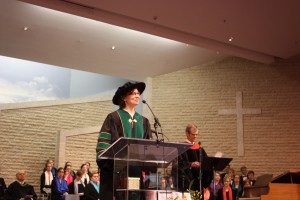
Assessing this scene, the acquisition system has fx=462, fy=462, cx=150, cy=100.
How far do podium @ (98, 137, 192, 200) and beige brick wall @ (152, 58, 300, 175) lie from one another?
8.28 m

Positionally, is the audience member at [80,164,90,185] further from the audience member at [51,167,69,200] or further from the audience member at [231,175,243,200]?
the audience member at [231,175,243,200]

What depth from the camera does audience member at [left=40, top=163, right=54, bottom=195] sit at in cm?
1023

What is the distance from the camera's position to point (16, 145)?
11.3 metres

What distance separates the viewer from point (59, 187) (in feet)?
32.5

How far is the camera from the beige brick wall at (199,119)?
37.2 ft

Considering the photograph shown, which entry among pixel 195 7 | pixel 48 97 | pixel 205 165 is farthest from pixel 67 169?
pixel 205 165

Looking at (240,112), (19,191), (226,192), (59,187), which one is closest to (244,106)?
(240,112)

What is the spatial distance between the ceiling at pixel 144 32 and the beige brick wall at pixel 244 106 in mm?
441

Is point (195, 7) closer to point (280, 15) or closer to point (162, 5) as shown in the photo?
point (162, 5)

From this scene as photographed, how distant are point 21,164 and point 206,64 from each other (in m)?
5.40

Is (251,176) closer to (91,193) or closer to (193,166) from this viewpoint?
(91,193)

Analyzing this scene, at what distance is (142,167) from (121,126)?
1.95 feet

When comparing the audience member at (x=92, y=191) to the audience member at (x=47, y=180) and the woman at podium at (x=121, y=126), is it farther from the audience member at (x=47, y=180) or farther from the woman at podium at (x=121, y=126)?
the woman at podium at (x=121, y=126)

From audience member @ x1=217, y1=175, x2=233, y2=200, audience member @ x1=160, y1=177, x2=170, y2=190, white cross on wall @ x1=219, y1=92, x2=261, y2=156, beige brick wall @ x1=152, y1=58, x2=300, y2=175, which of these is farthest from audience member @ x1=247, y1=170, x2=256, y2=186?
audience member @ x1=160, y1=177, x2=170, y2=190
